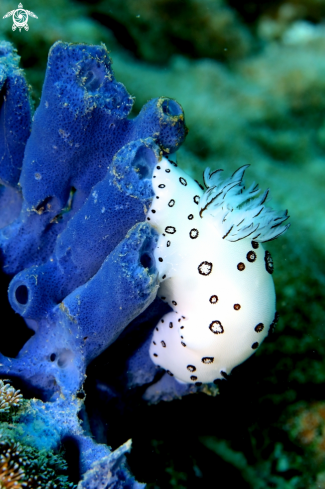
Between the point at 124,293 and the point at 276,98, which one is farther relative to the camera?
the point at 276,98

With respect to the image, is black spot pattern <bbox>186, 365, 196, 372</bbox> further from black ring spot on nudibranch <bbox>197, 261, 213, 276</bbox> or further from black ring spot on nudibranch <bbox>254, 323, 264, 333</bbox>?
black ring spot on nudibranch <bbox>197, 261, 213, 276</bbox>

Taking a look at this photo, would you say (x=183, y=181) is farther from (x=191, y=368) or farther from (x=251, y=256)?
(x=191, y=368)

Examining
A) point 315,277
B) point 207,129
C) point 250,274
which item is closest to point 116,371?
point 250,274

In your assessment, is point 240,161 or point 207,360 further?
point 240,161

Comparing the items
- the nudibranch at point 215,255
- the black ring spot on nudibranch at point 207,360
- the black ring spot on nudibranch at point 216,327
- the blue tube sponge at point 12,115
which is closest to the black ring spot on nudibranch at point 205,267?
the nudibranch at point 215,255

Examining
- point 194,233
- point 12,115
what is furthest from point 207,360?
point 12,115

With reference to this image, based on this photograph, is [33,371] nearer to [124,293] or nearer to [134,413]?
[124,293]

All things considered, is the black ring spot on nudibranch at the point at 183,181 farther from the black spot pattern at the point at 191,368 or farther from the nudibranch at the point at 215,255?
the black spot pattern at the point at 191,368
